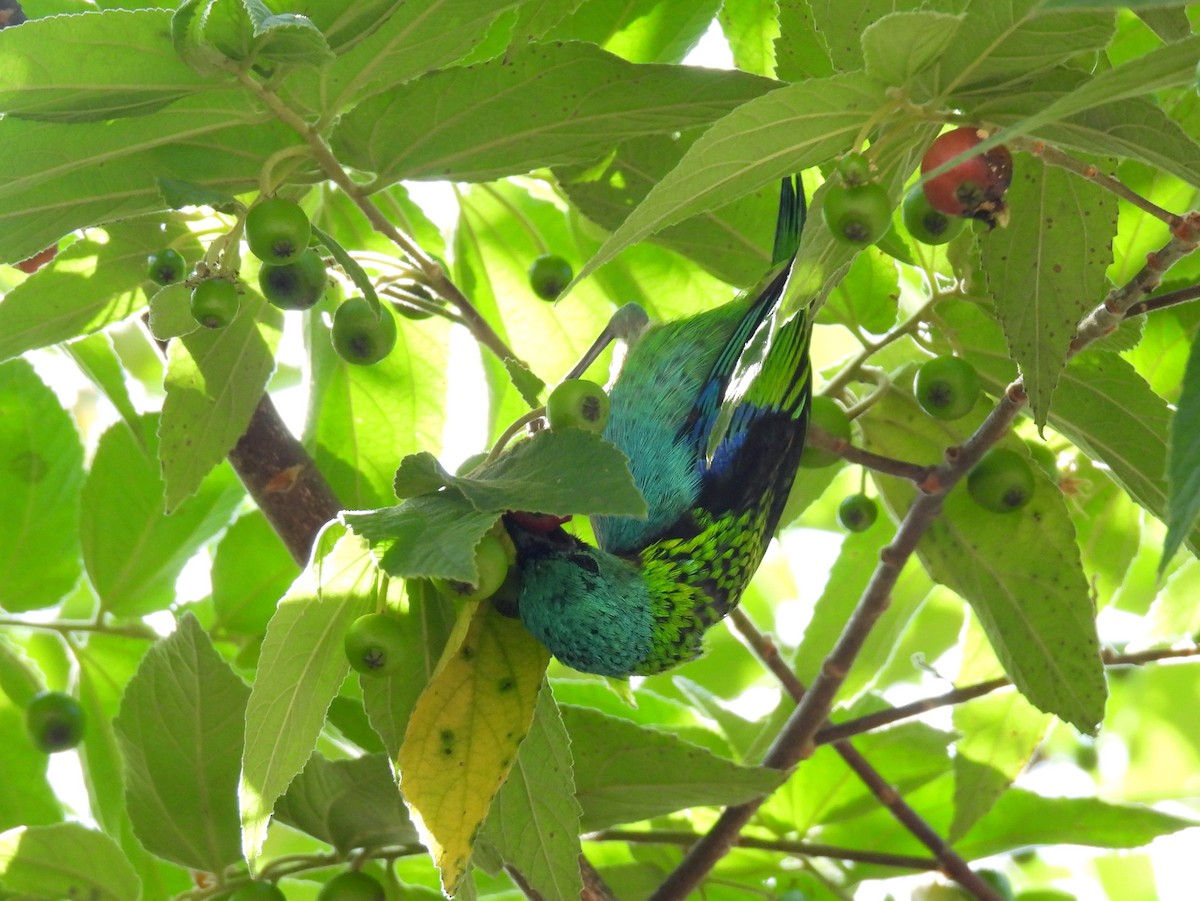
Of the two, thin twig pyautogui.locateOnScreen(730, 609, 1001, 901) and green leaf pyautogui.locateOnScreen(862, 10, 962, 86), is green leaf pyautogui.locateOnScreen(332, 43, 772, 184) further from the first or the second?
thin twig pyautogui.locateOnScreen(730, 609, 1001, 901)

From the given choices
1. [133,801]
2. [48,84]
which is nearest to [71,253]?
[48,84]

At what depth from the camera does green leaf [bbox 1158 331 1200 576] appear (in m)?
1.04

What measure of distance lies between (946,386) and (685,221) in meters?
0.56

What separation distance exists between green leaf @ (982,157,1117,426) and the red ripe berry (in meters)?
0.09

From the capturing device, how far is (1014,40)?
1.53 m

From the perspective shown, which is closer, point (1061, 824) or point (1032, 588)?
point (1032, 588)

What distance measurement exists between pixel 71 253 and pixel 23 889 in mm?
1075

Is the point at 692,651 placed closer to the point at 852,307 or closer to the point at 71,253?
the point at 852,307

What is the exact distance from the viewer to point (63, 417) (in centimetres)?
288

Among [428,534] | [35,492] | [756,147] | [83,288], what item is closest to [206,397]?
[83,288]

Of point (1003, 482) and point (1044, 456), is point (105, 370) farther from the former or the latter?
point (1044, 456)

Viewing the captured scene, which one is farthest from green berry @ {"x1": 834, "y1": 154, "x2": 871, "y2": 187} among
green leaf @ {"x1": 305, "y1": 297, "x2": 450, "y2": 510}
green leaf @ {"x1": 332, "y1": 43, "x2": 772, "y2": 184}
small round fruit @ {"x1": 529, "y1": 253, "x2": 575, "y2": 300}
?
green leaf @ {"x1": 305, "y1": 297, "x2": 450, "y2": 510}

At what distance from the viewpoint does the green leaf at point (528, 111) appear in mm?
1910

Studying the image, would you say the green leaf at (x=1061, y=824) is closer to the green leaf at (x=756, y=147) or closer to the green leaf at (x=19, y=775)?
the green leaf at (x=756, y=147)
